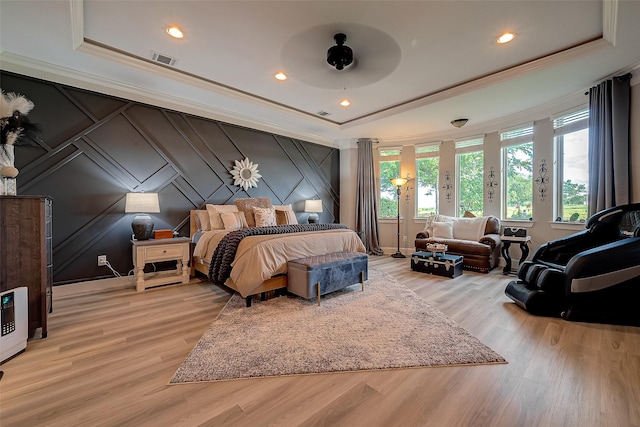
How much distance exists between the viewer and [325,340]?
2.18 meters

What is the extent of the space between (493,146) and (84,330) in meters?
6.82

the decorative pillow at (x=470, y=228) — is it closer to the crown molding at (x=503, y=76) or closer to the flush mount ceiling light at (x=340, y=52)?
the crown molding at (x=503, y=76)

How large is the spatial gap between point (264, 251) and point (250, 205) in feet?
6.22

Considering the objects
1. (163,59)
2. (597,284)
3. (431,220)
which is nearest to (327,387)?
(597,284)

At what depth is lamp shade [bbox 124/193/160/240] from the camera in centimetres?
346

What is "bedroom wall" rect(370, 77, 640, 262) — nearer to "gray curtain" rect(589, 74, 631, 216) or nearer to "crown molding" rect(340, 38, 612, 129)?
"gray curtain" rect(589, 74, 631, 216)

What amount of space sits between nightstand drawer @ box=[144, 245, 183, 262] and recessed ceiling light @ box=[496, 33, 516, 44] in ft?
15.1

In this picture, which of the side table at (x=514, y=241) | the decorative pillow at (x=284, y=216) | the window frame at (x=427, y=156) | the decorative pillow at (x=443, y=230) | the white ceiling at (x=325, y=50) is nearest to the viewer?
the white ceiling at (x=325, y=50)

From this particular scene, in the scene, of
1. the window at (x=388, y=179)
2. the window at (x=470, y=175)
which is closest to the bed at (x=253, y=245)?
the window at (x=388, y=179)

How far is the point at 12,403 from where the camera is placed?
1462 mm

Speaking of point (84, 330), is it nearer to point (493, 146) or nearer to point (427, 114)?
point (427, 114)

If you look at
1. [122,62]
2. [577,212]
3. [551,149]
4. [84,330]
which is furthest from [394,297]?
[122,62]

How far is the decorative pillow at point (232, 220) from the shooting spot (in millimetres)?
4039

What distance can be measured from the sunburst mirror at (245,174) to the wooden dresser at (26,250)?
2.84 meters
